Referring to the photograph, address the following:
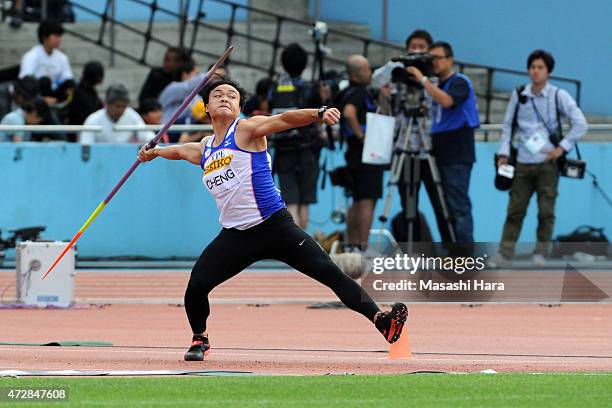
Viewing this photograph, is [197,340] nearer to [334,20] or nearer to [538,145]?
[538,145]

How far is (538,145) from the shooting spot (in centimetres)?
1728

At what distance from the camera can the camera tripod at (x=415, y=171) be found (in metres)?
16.7

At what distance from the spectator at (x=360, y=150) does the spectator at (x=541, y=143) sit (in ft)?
4.76

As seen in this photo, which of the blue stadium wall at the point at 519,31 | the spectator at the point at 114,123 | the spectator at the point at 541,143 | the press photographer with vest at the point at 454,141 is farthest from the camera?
the blue stadium wall at the point at 519,31

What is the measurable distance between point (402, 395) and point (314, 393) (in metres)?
0.51

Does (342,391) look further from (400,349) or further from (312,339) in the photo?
(312,339)

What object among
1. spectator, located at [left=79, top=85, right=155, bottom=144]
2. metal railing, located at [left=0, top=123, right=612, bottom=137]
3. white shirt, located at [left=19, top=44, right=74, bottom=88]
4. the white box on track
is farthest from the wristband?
white shirt, located at [left=19, top=44, right=74, bottom=88]

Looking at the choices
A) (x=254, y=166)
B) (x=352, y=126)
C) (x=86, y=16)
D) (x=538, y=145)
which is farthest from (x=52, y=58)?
(x=254, y=166)

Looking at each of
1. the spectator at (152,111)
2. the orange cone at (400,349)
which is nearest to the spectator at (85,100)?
the spectator at (152,111)

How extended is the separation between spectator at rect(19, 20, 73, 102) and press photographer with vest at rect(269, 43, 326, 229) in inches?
178

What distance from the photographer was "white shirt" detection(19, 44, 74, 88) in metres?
21.3

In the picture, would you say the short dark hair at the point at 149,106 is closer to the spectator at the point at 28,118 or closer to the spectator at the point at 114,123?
the spectator at the point at 114,123

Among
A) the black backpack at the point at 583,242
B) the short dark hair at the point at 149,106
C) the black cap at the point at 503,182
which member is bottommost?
the black backpack at the point at 583,242

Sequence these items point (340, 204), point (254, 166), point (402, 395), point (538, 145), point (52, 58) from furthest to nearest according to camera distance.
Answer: point (52, 58) < point (340, 204) < point (538, 145) < point (254, 166) < point (402, 395)
